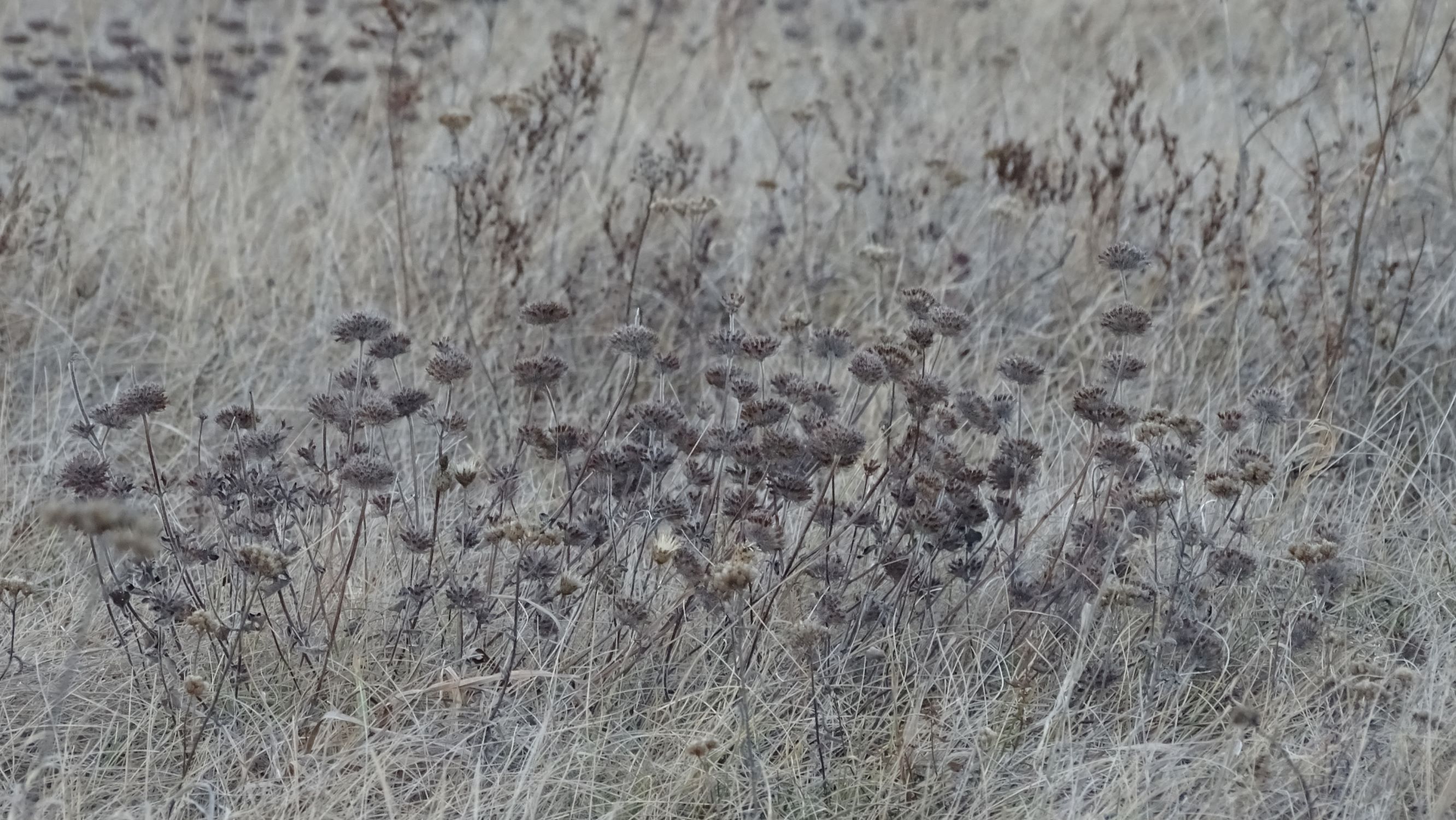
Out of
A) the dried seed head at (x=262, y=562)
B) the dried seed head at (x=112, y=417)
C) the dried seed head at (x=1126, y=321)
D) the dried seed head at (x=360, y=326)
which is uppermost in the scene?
the dried seed head at (x=1126, y=321)

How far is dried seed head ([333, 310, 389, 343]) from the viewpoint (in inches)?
102

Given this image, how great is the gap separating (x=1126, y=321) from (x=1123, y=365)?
0.08 meters

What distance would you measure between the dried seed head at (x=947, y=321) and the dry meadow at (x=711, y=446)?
1 cm

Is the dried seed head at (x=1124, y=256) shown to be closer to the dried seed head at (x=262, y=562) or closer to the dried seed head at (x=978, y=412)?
the dried seed head at (x=978, y=412)

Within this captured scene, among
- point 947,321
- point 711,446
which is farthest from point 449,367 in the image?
point 947,321

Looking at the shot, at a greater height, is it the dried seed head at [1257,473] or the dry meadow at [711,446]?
the dried seed head at [1257,473]

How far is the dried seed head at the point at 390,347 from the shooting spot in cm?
271

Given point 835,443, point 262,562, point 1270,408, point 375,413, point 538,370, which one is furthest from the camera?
point 1270,408

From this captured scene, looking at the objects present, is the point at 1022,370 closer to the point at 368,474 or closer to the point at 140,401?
the point at 368,474

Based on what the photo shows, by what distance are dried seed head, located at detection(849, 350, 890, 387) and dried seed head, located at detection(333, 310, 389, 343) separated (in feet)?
2.77

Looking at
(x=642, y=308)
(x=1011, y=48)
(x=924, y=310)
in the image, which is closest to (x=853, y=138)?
(x=1011, y=48)

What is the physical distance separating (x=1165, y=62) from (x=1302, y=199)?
1.78 meters

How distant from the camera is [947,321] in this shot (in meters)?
2.71

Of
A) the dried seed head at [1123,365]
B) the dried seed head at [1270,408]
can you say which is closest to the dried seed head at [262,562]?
the dried seed head at [1123,365]
